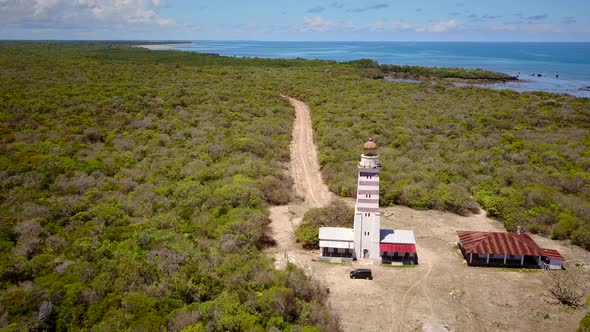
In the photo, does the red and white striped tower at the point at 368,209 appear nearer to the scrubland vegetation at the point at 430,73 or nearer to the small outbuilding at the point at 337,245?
the small outbuilding at the point at 337,245

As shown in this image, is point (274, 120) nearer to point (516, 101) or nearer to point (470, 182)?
point (470, 182)

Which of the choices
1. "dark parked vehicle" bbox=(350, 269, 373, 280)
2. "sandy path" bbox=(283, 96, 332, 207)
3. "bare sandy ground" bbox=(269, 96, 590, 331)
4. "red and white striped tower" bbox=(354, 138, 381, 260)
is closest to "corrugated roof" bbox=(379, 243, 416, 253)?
"red and white striped tower" bbox=(354, 138, 381, 260)

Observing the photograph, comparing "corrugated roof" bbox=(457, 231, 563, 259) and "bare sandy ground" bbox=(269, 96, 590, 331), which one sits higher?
"corrugated roof" bbox=(457, 231, 563, 259)

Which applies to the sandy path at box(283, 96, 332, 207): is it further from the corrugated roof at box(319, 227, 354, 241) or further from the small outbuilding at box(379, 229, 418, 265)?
the small outbuilding at box(379, 229, 418, 265)

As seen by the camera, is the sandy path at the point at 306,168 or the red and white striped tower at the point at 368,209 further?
Result: the sandy path at the point at 306,168

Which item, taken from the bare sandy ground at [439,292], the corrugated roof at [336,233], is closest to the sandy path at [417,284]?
the bare sandy ground at [439,292]

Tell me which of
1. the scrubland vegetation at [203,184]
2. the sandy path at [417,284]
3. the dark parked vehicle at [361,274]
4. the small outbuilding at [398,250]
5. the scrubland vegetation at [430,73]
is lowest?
the sandy path at [417,284]

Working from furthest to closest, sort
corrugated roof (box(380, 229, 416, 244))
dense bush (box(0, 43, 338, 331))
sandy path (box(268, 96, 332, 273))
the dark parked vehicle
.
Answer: sandy path (box(268, 96, 332, 273)), corrugated roof (box(380, 229, 416, 244)), the dark parked vehicle, dense bush (box(0, 43, 338, 331))
